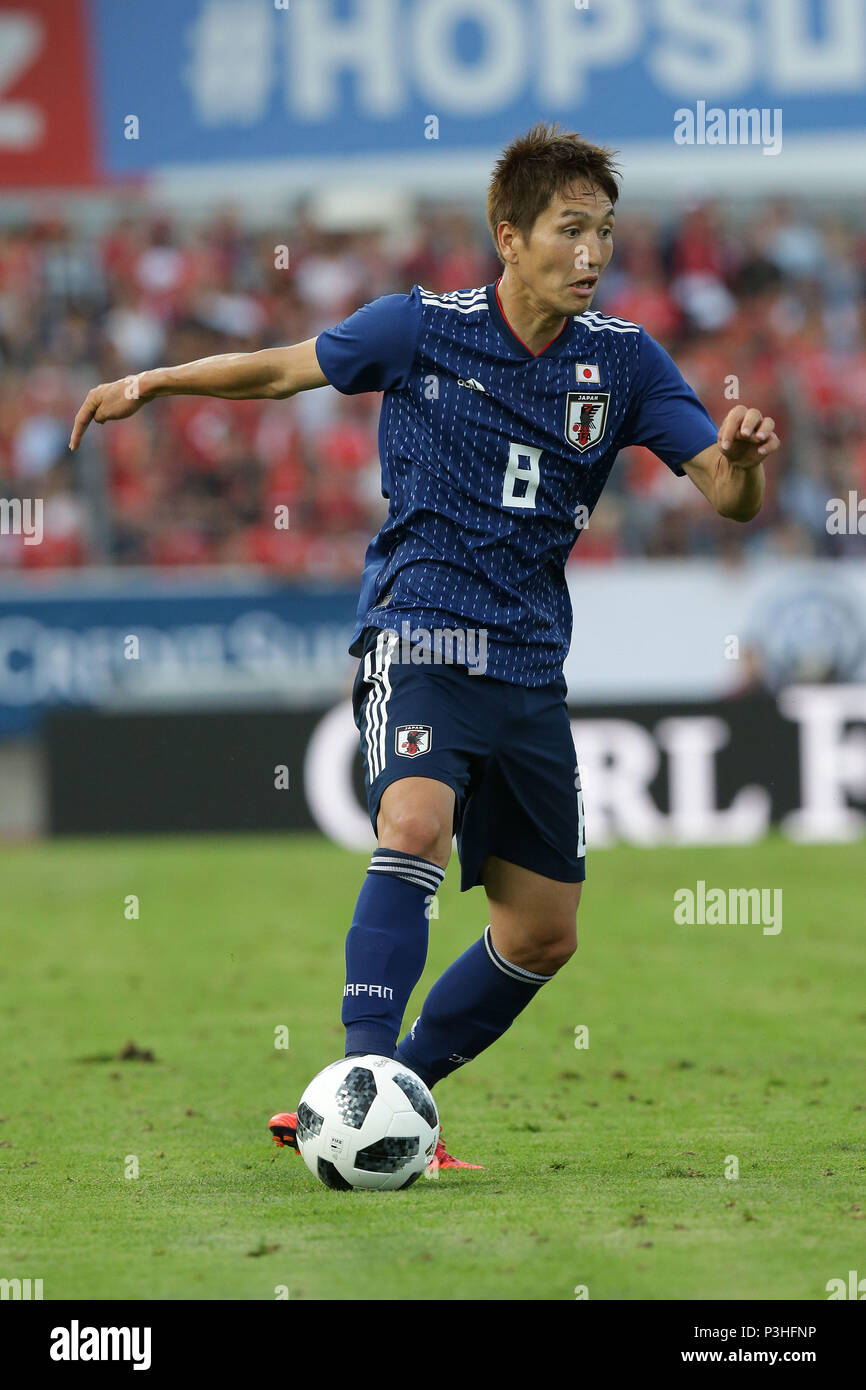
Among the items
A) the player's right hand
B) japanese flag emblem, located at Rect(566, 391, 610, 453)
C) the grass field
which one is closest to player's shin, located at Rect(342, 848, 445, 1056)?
the grass field

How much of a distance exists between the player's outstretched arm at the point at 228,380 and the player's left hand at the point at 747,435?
0.96 metres

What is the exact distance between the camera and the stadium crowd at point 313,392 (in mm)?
15711

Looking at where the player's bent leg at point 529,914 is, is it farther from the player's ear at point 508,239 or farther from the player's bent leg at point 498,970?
the player's ear at point 508,239

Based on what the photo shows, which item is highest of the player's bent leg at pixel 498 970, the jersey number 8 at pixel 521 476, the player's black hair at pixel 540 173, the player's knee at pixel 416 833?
the player's black hair at pixel 540 173

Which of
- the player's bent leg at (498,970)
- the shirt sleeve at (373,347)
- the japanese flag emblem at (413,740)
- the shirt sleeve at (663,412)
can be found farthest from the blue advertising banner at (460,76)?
the japanese flag emblem at (413,740)

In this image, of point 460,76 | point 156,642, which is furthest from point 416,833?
point 460,76

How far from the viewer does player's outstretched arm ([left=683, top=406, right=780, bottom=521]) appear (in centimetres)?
438

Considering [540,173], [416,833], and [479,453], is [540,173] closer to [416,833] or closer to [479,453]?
[479,453]

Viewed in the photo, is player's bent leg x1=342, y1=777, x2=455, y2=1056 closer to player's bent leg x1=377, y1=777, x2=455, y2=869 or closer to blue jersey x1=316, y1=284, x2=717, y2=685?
player's bent leg x1=377, y1=777, x2=455, y2=869

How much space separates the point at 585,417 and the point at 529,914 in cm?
122

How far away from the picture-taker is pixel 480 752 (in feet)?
14.6

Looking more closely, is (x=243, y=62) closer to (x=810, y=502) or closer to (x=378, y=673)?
(x=810, y=502)

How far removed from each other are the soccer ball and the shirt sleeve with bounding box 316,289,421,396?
5.23 feet

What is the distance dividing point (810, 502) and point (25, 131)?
7821mm
